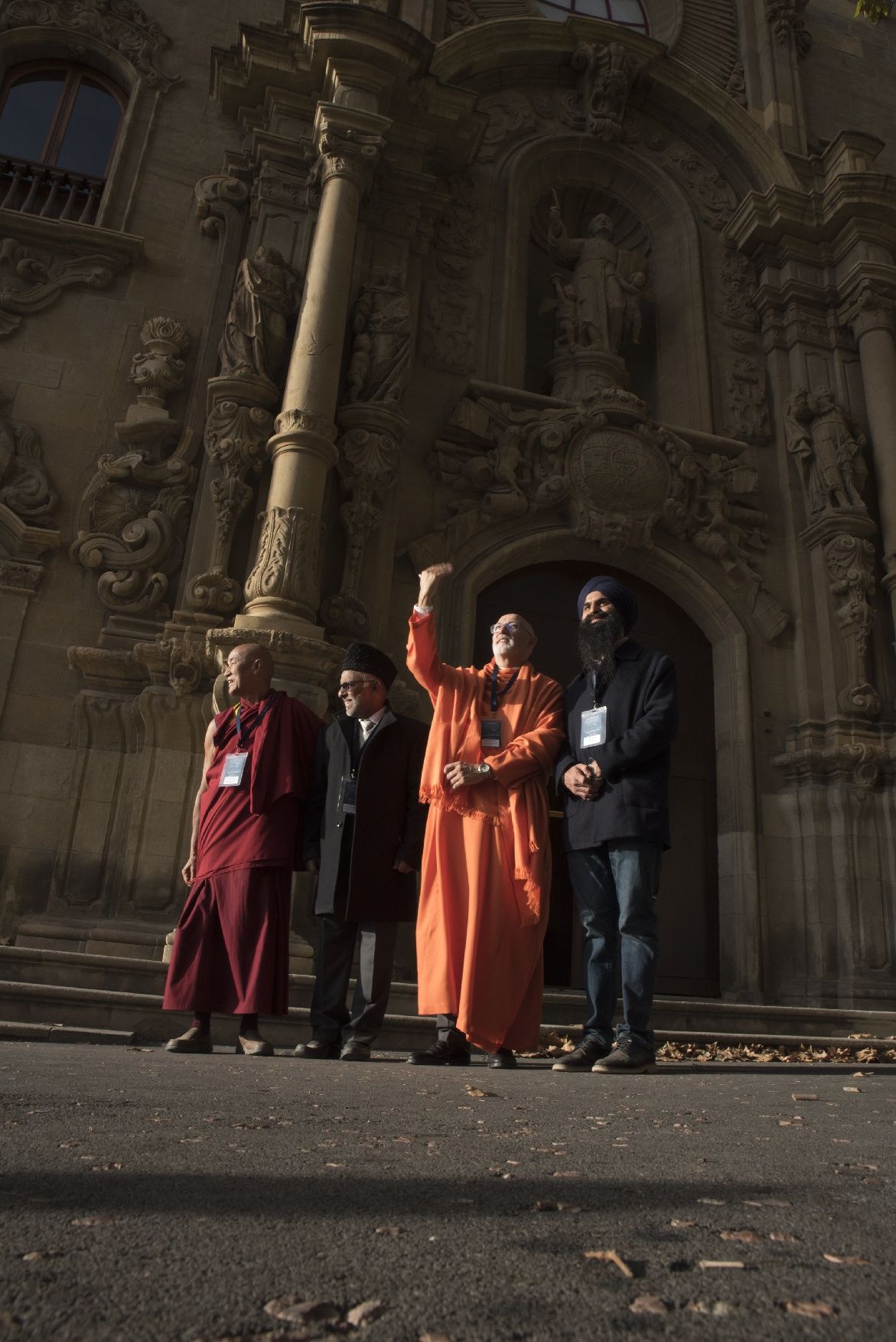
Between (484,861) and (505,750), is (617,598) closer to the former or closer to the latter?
(505,750)

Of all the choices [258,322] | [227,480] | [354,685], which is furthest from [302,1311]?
[258,322]

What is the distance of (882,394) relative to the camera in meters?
11.1

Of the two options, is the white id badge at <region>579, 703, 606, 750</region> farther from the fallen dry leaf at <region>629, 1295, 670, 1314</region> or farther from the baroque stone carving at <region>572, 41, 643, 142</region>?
the baroque stone carving at <region>572, 41, 643, 142</region>

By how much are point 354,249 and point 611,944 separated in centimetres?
791

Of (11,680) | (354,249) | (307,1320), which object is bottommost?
(307,1320)

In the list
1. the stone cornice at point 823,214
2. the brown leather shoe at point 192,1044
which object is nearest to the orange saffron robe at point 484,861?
the brown leather shoe at point 192,1044

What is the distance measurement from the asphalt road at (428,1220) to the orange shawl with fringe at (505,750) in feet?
5.85

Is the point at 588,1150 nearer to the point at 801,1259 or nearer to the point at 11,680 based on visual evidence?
the point at 801,1259

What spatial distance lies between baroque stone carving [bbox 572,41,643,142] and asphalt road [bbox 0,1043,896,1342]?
499 inches

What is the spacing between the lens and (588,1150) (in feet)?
6.31

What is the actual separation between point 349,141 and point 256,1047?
844 cm

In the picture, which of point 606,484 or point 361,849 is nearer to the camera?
point 361,849

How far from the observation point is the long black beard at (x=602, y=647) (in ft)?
14.5

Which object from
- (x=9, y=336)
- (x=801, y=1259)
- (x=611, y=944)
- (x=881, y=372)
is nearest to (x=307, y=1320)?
(x=801, y=1259)
